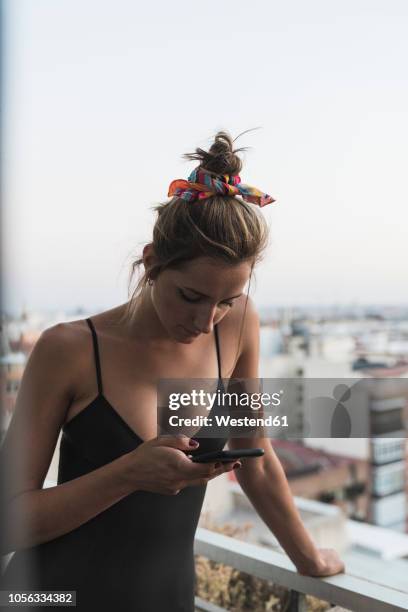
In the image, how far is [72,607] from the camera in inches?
34.4

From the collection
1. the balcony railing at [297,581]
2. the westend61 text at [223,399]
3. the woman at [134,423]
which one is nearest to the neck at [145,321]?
the woman at [134,423]

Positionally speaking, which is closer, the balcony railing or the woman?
the woman

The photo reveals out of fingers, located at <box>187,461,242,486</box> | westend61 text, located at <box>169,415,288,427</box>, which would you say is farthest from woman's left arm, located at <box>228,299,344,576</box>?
fingers, located at <box>187,461,242,486</box>

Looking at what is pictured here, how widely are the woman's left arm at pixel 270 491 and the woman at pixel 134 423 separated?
0.08m

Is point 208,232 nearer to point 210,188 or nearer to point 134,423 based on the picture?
point 210,188

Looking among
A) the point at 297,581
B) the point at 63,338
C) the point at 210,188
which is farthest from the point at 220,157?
the point at 297,581

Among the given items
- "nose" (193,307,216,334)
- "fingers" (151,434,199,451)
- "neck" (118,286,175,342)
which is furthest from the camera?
"neck" (118,286,175,342)

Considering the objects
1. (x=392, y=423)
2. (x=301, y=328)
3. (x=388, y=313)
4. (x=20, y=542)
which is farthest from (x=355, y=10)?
(x=20, y=542)

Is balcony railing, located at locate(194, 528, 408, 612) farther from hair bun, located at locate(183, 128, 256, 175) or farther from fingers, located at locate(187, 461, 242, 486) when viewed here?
hair bun, located at locate(183, 128, 256, 175)

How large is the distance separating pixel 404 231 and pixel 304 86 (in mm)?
458

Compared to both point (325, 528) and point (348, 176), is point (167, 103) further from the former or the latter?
point (325, 528)

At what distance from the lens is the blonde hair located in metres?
0.83

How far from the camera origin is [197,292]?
2.75 ft

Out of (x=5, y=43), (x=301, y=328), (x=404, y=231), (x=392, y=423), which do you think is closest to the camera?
(x=5, y=43)
